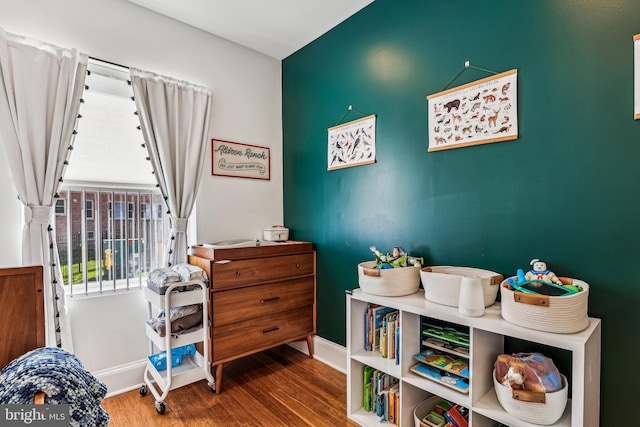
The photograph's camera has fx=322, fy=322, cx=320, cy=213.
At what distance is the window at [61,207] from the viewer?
6.47 ft

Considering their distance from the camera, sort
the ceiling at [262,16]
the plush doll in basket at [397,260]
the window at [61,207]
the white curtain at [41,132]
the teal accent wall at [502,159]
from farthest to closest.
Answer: the ceiling at [262,16] < the window at [61,207] < the plush doll in basket at [397,260] < the white curtain at [41,132] < the teal accent wall at [502,159]

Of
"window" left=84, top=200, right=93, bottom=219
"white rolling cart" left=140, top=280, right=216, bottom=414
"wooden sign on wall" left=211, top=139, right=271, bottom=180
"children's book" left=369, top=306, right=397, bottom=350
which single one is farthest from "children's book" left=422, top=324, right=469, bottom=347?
"window" left=84, top=200, right=93, bottom=219

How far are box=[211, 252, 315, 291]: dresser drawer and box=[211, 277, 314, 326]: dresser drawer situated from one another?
0.16 feet

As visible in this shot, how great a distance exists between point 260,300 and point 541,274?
170cm

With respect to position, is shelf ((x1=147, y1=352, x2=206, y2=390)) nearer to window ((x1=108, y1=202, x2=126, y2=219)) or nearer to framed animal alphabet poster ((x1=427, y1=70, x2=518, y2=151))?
window ((x1=108, y1=202, x2=126, y2=219))

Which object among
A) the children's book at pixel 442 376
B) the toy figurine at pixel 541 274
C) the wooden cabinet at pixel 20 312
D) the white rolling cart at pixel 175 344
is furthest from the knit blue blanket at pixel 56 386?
the toy figurine at pixel 541 274

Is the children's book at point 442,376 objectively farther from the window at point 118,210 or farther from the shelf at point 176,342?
the window at point 118,210

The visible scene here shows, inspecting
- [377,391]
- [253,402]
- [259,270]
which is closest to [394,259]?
[377,391]

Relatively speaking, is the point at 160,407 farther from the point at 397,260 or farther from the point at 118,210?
the point at 397,260

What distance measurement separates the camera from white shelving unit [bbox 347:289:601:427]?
3.71ft

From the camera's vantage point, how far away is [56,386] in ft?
3.60

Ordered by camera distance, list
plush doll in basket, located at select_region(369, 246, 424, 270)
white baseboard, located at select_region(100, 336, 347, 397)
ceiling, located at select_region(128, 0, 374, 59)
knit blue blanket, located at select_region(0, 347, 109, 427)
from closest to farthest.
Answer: knit blue blanket, located at select_region(0, 347, 109, 427)
plush doll in basket, located at select_region(369, 246, 424, 270)
white baseboard, located at select_region(100, 336, 347, 397)
ceiling, located at select_region(128, 0, 374, 59)

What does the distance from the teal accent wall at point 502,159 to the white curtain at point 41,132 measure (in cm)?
166

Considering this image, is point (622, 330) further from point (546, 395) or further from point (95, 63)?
point (95, 63)
